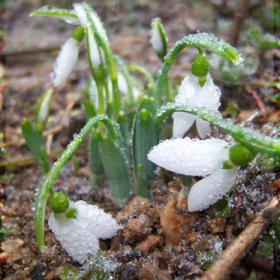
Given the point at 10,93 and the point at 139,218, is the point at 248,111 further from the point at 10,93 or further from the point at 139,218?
the point at 10,93

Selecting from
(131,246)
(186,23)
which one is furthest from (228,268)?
(186,23)

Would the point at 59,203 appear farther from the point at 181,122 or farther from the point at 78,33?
the point at 78,33

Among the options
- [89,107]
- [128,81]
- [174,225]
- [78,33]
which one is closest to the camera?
[174,225]

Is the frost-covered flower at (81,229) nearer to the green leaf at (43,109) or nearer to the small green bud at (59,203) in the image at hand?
the small green bud at (59,203)

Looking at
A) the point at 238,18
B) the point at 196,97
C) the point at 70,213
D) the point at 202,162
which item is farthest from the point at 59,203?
the point at 238,18

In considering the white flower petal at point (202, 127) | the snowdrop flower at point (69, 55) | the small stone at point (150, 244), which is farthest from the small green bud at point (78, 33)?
the small stone at point (150, 244)
